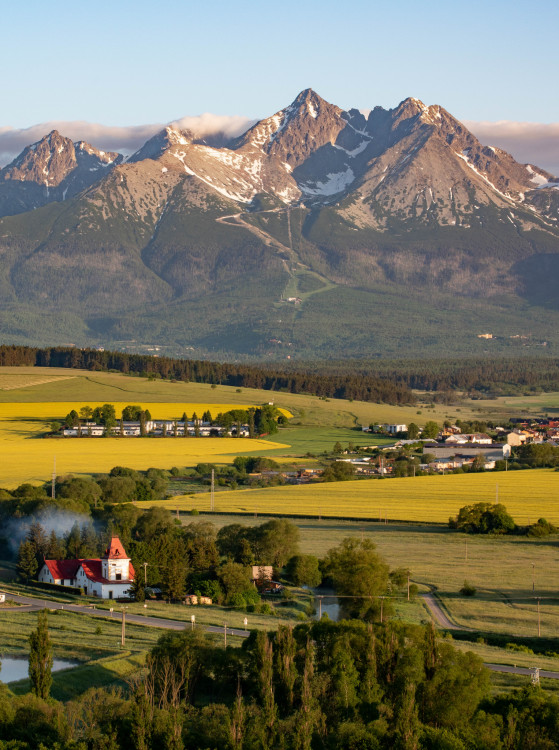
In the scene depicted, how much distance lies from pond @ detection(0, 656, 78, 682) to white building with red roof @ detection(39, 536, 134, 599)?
15005 millimetres

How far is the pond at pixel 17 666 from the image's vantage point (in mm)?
41094

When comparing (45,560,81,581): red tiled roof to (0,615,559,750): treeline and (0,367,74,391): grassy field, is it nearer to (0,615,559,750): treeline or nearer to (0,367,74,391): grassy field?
Result: (0,615,559,750): treeline

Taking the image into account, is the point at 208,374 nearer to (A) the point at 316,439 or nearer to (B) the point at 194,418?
(B) the point at 194,418

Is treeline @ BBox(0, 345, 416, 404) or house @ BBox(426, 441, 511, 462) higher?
treeline @ BBox(0, 345, 416, 404)

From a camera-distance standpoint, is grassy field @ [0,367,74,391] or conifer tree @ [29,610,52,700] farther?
grassy field @ [0,367,74,391]

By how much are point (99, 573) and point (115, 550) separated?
1437mm

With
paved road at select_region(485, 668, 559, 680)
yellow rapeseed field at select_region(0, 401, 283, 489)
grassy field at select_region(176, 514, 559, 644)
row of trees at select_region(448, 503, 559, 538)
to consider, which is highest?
yellow rapeseed field at select_region(0, 401, 283, 489)

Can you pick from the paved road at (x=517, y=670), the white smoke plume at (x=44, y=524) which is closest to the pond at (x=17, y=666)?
the paved road at (x=517, y=670)

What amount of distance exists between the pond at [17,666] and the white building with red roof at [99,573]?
1501 cm

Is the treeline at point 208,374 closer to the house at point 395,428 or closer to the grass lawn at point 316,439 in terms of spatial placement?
the house at point 395,428

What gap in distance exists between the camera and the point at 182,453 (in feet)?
363

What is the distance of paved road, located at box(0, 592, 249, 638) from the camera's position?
47931mm

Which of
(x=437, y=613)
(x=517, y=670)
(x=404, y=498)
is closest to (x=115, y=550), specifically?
(x=437, y=613)

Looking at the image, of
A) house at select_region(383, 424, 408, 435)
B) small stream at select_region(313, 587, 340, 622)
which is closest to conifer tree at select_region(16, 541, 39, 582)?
small stream at select_region(313, 587, 340, 622)
